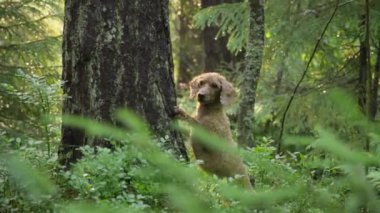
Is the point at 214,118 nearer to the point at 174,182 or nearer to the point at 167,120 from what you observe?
the point at 167,120

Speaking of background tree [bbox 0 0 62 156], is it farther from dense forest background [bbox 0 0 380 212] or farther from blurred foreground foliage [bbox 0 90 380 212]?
blurred foreground foliage [bbox 0 90 380 212]

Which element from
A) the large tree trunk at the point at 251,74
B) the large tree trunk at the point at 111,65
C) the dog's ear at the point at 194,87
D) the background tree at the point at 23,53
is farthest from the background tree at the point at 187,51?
the large tree trunk at the point at 111,65

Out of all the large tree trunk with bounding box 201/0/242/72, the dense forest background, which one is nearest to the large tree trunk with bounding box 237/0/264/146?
the dense forest background

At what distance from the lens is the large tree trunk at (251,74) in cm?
727

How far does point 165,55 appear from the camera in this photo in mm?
5324

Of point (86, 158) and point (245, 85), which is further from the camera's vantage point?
point (245, 85)

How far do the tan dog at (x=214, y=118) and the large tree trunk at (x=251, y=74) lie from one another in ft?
3.25

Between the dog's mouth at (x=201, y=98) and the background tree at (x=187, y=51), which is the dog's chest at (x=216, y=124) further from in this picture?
the background tree at (x=187, y=51)

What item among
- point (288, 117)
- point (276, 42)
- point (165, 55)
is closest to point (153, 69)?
point (165, 55)

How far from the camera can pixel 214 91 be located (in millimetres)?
6238

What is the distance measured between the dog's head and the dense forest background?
1.76 ft

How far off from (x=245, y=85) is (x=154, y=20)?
2290 mm

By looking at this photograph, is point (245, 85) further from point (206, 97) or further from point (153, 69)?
point (153, 69)

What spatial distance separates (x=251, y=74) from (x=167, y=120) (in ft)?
7.55
